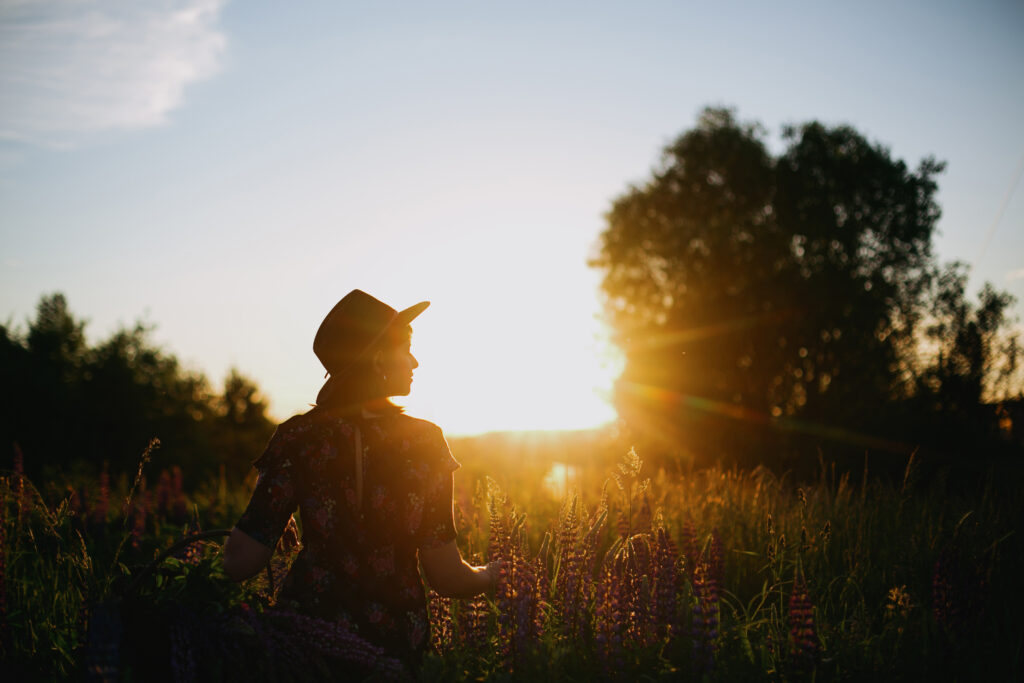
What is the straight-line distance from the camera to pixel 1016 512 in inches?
220

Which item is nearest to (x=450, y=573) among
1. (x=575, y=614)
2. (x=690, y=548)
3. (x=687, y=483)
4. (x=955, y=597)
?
(x=575, y=614)

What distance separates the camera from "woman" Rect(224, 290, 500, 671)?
2.48m

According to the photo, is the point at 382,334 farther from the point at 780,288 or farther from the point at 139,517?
the point at 780,288

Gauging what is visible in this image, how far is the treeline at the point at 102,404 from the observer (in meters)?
14.9

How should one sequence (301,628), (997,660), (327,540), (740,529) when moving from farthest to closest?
1. (740,529)
2. (997,660)
3. (327,540)
4. (301,628)

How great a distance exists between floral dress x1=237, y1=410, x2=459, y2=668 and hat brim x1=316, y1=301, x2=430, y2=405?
83 mm

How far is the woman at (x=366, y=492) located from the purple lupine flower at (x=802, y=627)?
1.28 meters

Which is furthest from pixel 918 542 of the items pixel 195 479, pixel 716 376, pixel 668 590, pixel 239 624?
pixel 716 376

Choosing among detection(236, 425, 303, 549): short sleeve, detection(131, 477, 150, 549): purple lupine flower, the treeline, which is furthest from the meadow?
the treeline

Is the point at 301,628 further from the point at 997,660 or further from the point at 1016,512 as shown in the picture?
the point at 1016,512

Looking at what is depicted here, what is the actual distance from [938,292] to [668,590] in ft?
78.1

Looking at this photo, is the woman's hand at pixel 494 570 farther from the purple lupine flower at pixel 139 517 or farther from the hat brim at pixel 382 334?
the purple lupine flower at pixel 139 517

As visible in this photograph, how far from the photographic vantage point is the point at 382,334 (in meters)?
2.63

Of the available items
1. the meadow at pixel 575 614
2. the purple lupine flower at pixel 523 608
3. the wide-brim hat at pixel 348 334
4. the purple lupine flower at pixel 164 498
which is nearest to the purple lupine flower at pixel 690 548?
the meadow at pixel 575 614
